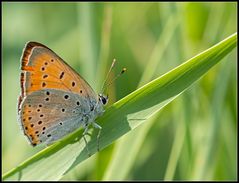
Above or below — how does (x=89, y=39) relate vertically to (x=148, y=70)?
above

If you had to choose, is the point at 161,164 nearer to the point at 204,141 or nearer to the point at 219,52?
the point at 204,141

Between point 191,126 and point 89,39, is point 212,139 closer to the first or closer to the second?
point 191,126

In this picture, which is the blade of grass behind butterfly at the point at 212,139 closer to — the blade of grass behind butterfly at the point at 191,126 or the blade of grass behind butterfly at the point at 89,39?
the blade of grass behind butterfly at the point at 191,126

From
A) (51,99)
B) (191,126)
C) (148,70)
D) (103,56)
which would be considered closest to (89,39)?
(103,56)

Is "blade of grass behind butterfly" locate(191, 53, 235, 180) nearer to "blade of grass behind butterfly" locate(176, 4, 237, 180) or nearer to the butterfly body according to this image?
"blade of grass behind butterfly" locate(176, 4, 237, 180)

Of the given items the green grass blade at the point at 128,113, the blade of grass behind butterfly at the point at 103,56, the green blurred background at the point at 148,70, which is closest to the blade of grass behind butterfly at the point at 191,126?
the green blurred background at the point at 148,70

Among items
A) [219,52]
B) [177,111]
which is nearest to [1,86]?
[177,111]

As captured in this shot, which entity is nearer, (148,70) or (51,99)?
(51,99)
